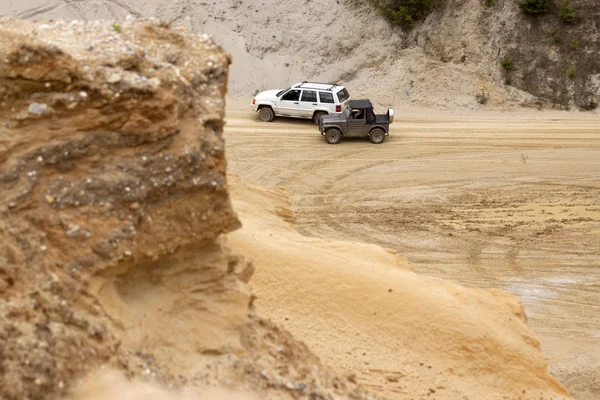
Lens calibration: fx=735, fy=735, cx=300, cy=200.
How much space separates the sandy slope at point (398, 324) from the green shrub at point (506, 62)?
17390 millimetres

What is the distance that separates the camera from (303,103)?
909 inches

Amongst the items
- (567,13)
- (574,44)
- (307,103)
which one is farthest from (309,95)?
(567,13)

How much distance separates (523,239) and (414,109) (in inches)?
367

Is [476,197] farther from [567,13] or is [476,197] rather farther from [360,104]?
[567,13]

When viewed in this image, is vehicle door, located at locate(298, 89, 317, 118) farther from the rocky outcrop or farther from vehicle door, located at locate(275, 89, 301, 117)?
the rocky outcrop

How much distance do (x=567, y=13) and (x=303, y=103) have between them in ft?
32.8

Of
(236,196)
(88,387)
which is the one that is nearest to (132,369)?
(88,387)

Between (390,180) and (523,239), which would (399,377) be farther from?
(390,180)

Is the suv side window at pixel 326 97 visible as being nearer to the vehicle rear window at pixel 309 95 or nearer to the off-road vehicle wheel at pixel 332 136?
the vehicle rear window at pixel 309 95

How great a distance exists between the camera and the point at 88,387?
15.4 ft

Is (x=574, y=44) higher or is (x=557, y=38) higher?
(x=557, y=38)

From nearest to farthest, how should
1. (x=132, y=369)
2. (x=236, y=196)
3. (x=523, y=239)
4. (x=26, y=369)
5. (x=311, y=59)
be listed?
(x=26, y=369) < (x=132, y=369) < (x=236, y=196) < (x=523, y=239) < (x=311, y=59)

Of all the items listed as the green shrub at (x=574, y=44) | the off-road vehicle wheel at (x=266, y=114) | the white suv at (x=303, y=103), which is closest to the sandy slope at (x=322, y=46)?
the green shrub at (x=574, y=44)

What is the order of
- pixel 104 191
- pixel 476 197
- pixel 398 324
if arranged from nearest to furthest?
pixel 104 191
pixel 398 324
pixel 476 197
